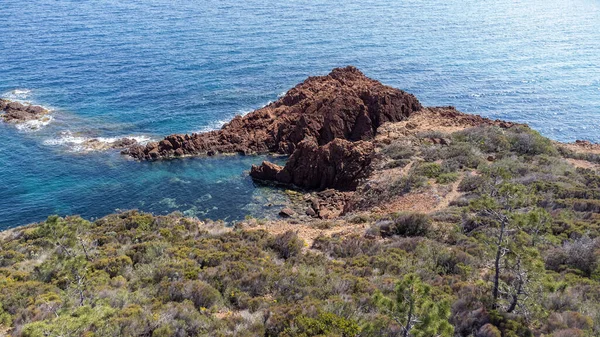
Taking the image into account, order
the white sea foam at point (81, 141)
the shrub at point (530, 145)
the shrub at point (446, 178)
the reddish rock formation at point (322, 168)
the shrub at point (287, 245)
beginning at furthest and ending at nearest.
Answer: the white sea foam at point (81, 141), the reddish rock formation at point (322, 168), the shrub at point (530, 145), the shrub at point (446, 178), the shrub at point (287, 245)

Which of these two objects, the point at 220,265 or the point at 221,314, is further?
the point at 220,265

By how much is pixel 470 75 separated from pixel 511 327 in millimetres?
61778

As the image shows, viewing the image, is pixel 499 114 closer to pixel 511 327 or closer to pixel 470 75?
pixel 470 75

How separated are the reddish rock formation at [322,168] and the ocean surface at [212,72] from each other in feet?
7.97

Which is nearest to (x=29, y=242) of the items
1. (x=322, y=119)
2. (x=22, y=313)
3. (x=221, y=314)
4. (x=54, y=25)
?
(x=22, y=313)

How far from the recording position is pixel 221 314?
55.9 ft

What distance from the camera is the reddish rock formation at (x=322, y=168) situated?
42.1 m

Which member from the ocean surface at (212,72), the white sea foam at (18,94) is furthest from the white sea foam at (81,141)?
the white sea foam at (18,94)

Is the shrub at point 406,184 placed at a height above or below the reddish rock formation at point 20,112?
below

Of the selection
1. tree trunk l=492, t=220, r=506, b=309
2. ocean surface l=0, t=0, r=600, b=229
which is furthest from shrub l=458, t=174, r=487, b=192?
tree trunk l=492, t=220, r=506, b=309

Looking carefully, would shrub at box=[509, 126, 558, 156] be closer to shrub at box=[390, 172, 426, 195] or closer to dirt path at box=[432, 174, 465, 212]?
dirt path at box=[432, 174, 465, 212]

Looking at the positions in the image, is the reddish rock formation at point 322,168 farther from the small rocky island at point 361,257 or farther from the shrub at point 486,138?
the shrub at point 486,138

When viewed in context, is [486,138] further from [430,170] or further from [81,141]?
[81,141]

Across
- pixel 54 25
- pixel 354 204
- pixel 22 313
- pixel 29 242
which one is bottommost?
pixel 354 204
